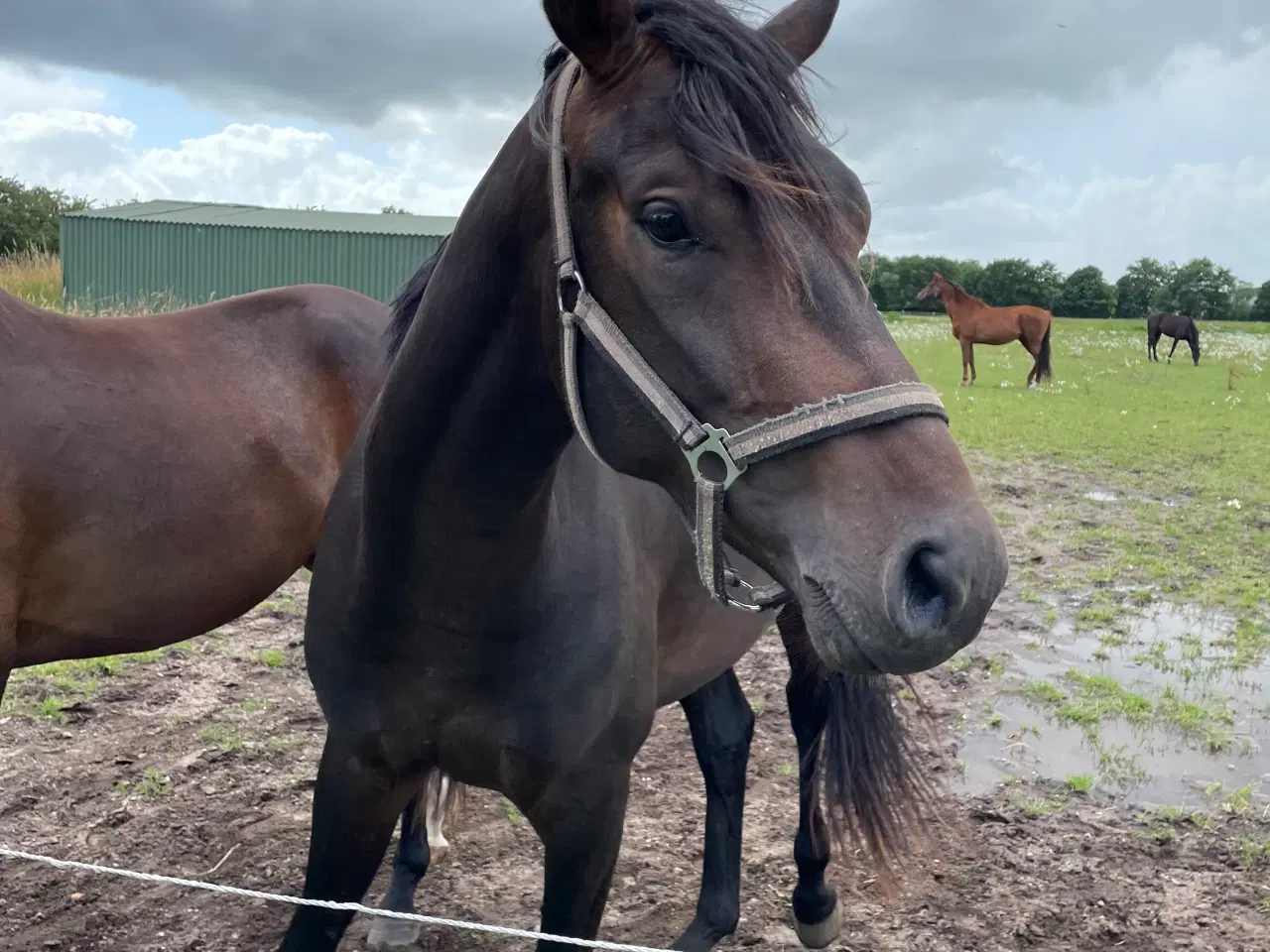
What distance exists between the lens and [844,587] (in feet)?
3.91

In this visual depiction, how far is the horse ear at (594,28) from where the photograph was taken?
133 cm

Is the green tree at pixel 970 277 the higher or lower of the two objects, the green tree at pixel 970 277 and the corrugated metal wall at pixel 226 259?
the higher

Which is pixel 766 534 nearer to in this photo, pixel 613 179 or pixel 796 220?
pixel 796 220

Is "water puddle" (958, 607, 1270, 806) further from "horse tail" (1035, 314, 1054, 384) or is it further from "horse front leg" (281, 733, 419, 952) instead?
"horse tail" (1035, 314, 1054, 384)

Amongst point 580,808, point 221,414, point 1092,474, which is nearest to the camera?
point 580,808

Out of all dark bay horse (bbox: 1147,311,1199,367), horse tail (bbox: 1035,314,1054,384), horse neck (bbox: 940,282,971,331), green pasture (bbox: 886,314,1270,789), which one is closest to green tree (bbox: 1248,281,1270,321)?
dark bay horse (bbox: 1147,311,1199,367)

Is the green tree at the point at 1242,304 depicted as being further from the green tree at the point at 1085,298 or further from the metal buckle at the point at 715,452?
the metal buckle at the point at 715,452

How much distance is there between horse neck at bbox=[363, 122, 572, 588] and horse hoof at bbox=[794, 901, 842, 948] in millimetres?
1846

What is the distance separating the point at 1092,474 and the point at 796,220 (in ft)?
32.2

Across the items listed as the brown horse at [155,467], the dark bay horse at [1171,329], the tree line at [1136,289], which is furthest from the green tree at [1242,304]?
the brown horse at [155,467]

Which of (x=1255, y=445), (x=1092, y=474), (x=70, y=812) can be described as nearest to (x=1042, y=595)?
(x=1092, y=474)

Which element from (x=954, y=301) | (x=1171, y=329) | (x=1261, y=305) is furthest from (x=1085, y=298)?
(x=954, y=301)

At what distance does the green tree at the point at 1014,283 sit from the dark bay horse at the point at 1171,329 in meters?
23.3

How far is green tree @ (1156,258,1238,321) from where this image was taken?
168ft
